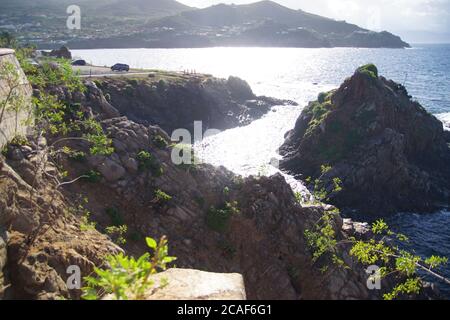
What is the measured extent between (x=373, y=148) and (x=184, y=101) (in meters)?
46.6

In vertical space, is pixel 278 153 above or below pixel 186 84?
below

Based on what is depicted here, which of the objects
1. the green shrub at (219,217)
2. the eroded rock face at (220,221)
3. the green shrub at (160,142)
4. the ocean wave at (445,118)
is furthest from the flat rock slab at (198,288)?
the ocean wave at (445,118)

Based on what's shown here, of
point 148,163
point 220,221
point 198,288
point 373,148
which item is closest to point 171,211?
point 220,221

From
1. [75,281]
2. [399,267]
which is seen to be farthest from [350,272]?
[75,281]

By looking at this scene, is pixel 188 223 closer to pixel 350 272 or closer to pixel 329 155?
pixel 350 272

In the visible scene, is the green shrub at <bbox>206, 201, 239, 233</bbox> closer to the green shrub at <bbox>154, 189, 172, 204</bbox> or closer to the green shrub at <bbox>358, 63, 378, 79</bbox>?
the green shrub at <bbox>154, 189, 172, 204</bbox>

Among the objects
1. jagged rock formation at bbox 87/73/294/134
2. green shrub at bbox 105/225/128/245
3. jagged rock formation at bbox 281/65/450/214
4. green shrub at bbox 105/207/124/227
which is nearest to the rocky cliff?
green shrub at bbox 105/207/124/227

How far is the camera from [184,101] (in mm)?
90812

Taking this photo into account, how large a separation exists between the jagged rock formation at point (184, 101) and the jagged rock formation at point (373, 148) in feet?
79.8

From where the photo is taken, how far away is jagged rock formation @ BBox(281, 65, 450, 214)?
191 ft

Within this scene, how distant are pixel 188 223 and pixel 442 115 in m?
98.9

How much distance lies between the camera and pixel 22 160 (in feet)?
73.4

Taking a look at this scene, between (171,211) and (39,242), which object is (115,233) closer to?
(171,211)

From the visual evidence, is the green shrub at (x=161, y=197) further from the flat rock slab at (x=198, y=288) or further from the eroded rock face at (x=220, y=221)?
the flat rock slab at (x=198, y=288)
